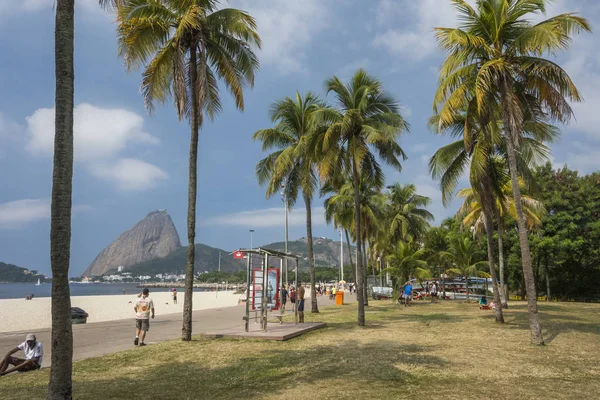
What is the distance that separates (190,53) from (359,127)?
23.9 feet

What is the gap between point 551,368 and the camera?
8742 mm

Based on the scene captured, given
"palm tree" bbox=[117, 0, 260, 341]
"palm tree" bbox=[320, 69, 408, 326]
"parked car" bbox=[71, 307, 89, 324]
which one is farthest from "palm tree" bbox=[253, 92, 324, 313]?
"parked car" bbox=[71, 307, 89, 324]

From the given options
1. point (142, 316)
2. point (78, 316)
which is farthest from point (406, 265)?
point (142, 316)

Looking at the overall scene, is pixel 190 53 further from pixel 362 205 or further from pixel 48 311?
pixel 48 311

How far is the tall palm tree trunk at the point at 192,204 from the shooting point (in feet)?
44.9

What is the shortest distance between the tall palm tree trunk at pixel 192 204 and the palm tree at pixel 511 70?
799 centimetres

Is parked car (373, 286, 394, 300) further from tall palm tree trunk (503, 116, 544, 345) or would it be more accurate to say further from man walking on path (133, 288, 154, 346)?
man walking on path (133, 288, 154, 346)

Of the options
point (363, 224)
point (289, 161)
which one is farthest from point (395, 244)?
point (289, 161)

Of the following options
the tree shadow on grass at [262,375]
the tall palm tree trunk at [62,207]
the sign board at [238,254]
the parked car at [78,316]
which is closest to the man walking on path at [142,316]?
the sign board at [238,254]

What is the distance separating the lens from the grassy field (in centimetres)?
709

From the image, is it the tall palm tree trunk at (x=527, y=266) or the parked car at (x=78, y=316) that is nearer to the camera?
the tall palm tree trunk at (x=527, y=266)

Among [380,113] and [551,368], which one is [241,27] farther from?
[551,368]

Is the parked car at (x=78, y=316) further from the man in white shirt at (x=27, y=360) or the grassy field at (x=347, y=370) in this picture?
the man in white shirt at (x=27, y=360)

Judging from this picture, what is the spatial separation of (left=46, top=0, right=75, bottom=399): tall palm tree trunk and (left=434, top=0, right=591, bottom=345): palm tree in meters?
10.1
